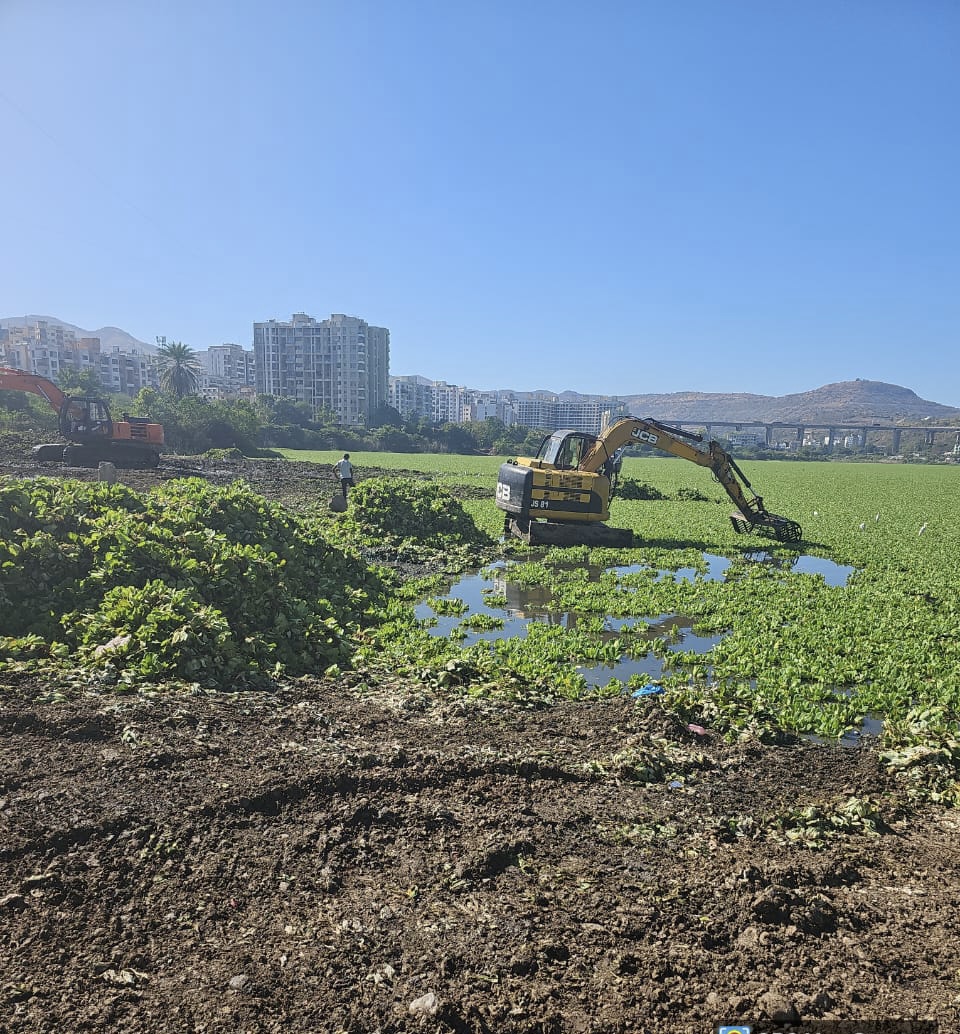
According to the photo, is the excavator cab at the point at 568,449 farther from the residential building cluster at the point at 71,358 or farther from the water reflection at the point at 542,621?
the residential building cluster at the point at 71,358

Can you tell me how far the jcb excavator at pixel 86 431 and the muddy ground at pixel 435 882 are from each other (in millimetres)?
28351

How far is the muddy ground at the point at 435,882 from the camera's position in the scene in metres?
3.39

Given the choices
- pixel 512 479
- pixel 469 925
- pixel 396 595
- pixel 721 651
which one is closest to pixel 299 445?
pixel 512 479

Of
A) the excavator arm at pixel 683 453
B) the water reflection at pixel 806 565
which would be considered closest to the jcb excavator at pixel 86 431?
the excavator arm at pixel 683 453

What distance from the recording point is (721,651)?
981 centimetres

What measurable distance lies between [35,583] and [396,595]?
5931 millimetres

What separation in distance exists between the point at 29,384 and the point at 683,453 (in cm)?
2929

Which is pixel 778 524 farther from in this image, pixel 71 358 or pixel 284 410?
pixel 71 358

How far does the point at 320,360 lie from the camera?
14650 centimetres

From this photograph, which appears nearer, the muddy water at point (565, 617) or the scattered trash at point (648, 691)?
the scattered trash at point (648, 691)

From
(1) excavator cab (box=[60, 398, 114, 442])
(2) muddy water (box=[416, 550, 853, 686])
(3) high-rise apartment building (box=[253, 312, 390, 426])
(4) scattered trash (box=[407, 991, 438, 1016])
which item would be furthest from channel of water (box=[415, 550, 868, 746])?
(3) high-rise apartment building (box=[253, 312, 390, 426])

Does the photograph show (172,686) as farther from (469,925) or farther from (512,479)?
(512,479)

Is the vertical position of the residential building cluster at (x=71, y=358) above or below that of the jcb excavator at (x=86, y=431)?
above

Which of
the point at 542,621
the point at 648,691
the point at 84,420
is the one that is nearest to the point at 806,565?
the point at 542,621
